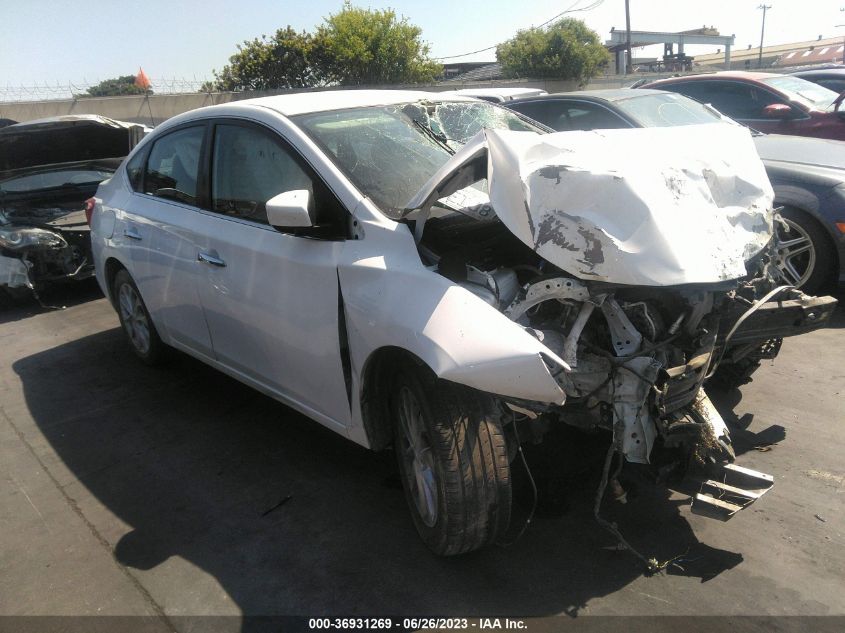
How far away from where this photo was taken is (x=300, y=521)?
3283 millimetres

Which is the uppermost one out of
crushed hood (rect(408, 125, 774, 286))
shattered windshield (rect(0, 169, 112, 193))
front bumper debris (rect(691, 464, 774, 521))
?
crushed hood (rect(408, 125, 774, 286))

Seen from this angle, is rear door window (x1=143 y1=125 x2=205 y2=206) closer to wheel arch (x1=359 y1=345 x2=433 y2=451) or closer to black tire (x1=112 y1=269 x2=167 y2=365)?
black tire (x1=112 y1=269 x2=167 y2=365)

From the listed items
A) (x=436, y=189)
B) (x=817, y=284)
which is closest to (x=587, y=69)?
(x=817, y=284)

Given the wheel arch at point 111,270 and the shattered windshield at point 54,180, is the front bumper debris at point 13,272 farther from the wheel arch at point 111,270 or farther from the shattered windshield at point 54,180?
the wheel arch at point 111,270

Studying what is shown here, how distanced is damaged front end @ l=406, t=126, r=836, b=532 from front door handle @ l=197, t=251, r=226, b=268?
1.27m

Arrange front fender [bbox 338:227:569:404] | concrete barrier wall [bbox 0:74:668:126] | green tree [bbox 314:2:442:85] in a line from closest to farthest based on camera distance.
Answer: front fender [bbox 338:227:569:404] → concrete barrier wall [bbox 0:74:668:126] → green tree [bbox 314:2:442:85]

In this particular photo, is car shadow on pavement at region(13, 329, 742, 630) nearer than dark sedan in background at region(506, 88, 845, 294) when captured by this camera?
Yes

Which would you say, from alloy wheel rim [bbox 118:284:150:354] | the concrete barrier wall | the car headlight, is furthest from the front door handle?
the concrete barrier wall

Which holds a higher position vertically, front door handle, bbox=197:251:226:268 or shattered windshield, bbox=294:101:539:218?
shattered windshield, bbox=294:101:539:218

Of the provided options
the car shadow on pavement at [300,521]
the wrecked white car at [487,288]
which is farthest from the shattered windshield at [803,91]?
the car shadow on pavement at [300,521]

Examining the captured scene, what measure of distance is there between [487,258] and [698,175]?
94 cm

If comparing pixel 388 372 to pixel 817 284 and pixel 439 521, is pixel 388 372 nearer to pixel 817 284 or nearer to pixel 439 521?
A: pixel 439 521

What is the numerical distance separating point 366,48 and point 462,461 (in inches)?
1415

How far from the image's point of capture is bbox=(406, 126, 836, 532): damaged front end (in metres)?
2.60
